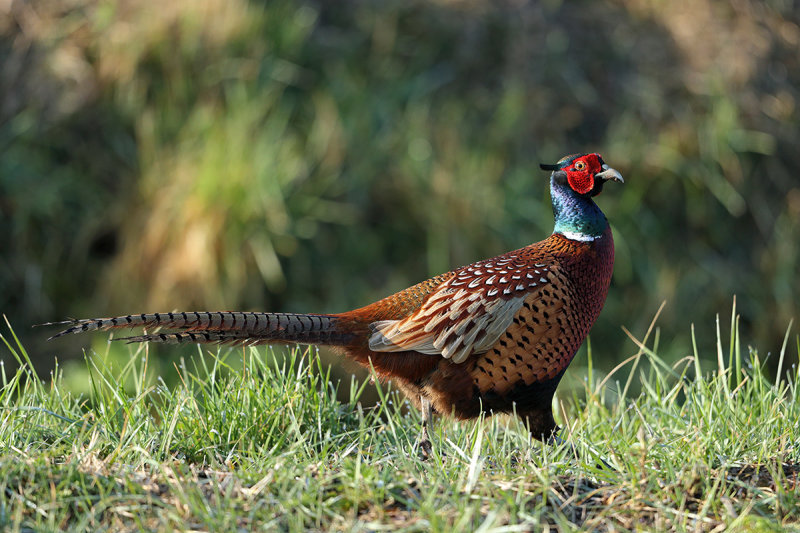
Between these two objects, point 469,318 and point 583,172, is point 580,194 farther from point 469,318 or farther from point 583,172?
point 469,318

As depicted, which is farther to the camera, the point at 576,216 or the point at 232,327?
the point at 576,216

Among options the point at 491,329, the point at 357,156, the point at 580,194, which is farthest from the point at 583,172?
the point at 357,156

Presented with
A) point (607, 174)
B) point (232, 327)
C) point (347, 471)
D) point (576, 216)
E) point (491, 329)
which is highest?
point (607, 174)

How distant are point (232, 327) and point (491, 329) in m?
0.82

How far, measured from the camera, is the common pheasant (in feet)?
9.25

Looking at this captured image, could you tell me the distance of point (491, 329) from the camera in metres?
2.83

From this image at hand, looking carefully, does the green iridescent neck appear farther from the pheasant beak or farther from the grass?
the grass

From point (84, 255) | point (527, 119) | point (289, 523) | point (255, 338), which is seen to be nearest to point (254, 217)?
point (84, 255)

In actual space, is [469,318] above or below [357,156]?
below

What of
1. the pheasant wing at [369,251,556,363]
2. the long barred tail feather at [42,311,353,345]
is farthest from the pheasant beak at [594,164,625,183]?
the long barred tail feather at [42,311,353,345]

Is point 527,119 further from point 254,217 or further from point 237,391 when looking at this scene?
point 237,391

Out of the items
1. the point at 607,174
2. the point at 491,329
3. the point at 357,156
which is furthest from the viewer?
the point at 357,156

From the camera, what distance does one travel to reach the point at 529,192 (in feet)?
18.6

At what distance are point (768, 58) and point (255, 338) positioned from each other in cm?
502
